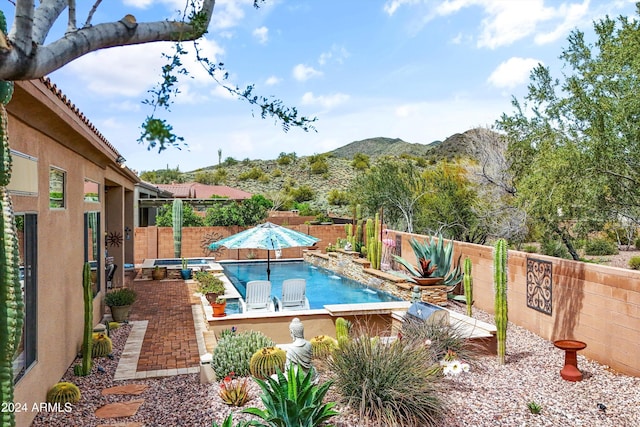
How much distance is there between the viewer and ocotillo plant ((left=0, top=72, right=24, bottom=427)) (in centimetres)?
280

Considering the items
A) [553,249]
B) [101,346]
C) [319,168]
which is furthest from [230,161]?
[101,346]

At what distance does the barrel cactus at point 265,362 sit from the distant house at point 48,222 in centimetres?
265

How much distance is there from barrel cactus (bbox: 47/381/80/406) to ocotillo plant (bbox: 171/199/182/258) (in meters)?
16.2

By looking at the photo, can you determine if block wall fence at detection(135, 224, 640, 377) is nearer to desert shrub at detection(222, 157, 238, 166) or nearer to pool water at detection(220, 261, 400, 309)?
pool water at detection(220, 261, 400, 309)

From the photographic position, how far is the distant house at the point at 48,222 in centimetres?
508

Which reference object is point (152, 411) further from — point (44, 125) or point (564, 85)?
point (564, 85)

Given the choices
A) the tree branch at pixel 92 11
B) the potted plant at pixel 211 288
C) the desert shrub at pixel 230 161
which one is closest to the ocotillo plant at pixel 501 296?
the tree branch at pixel 92 11

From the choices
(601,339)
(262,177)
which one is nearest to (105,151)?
(601,339)

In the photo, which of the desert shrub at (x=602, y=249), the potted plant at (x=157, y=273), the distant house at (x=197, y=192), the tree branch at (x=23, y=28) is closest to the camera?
the tree branch at (x=23, y=28)

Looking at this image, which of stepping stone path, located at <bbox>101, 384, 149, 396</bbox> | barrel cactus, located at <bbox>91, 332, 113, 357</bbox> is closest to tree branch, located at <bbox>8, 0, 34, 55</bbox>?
stepping stone path, located at <bbox>101, 384, 149, 396</bbox>

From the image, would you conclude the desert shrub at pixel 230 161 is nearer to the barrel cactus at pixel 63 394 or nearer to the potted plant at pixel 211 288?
the potted plant at pixel 211 288

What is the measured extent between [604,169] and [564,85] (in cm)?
518

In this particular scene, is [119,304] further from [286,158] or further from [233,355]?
[286,158]

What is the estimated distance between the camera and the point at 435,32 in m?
11.4
